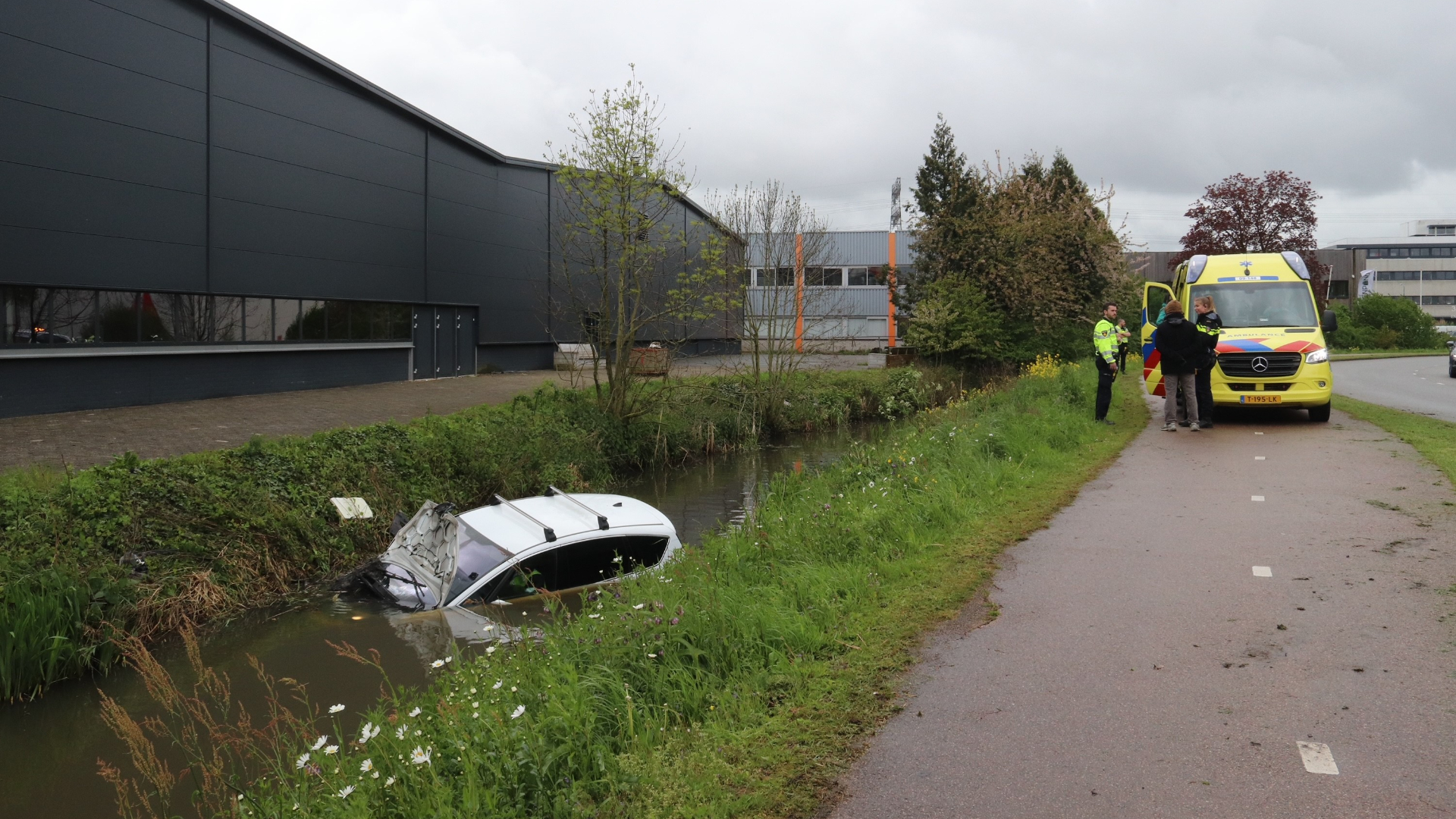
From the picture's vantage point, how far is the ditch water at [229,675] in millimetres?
7137

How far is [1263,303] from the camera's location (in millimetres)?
16625

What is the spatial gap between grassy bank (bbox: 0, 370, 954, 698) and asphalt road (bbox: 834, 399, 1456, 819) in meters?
7.54

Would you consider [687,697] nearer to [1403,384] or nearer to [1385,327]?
[1403,384]

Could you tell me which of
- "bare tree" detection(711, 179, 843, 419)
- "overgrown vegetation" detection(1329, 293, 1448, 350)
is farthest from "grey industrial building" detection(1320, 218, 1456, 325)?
"bare tree" detection(711, 179, 843, 419)

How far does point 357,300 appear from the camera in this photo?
1101 inches

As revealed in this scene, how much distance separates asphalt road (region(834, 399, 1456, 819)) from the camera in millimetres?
4207

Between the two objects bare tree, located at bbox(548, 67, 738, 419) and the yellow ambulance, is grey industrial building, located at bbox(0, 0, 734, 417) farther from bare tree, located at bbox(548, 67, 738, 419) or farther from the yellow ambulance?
the yellow ambulance

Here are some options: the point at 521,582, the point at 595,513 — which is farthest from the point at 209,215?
the point at 521,582

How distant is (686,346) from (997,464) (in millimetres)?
36048

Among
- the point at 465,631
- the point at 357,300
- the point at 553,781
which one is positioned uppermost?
the point at 357,300

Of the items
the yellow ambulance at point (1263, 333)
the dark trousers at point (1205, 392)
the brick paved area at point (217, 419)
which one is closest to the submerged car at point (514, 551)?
the brick paved area at point (217, 419)

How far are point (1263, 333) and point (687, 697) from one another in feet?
44.2

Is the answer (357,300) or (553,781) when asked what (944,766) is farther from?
(357,300)

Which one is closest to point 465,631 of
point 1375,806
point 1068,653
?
point 1068,653
